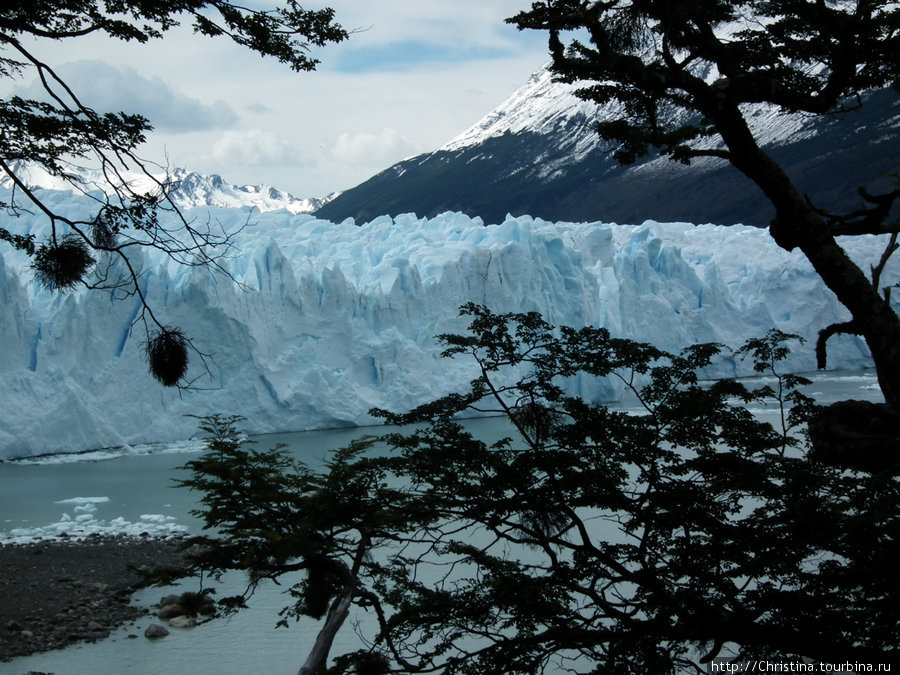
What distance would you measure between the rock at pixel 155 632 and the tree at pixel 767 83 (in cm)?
540

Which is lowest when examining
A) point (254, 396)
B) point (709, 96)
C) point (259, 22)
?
point (254, 396)

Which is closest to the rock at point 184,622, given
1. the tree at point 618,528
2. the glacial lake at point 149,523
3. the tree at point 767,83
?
the glacial lake at point 149,523

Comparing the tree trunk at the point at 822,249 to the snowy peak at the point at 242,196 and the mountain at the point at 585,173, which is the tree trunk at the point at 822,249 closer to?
the mountain at the point at 585,173

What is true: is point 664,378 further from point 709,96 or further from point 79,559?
point 79,559

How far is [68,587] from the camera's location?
7.17 m

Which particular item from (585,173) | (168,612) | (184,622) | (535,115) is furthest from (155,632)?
(535,115)

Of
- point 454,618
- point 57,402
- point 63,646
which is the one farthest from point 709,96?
point 57,402

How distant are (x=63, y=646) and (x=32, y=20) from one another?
5055 mm

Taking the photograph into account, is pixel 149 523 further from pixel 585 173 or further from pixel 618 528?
pixel 585 173

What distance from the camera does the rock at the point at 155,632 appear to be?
20.7ft

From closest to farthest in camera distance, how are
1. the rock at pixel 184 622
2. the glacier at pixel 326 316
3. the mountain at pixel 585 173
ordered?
the rock at pixel 184 622 < the glacier at pixel 326 316 < the mountain at pixel 585 173

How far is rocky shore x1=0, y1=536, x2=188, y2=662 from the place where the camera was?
245 inches

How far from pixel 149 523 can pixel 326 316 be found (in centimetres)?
736

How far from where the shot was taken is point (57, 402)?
13.1 m
